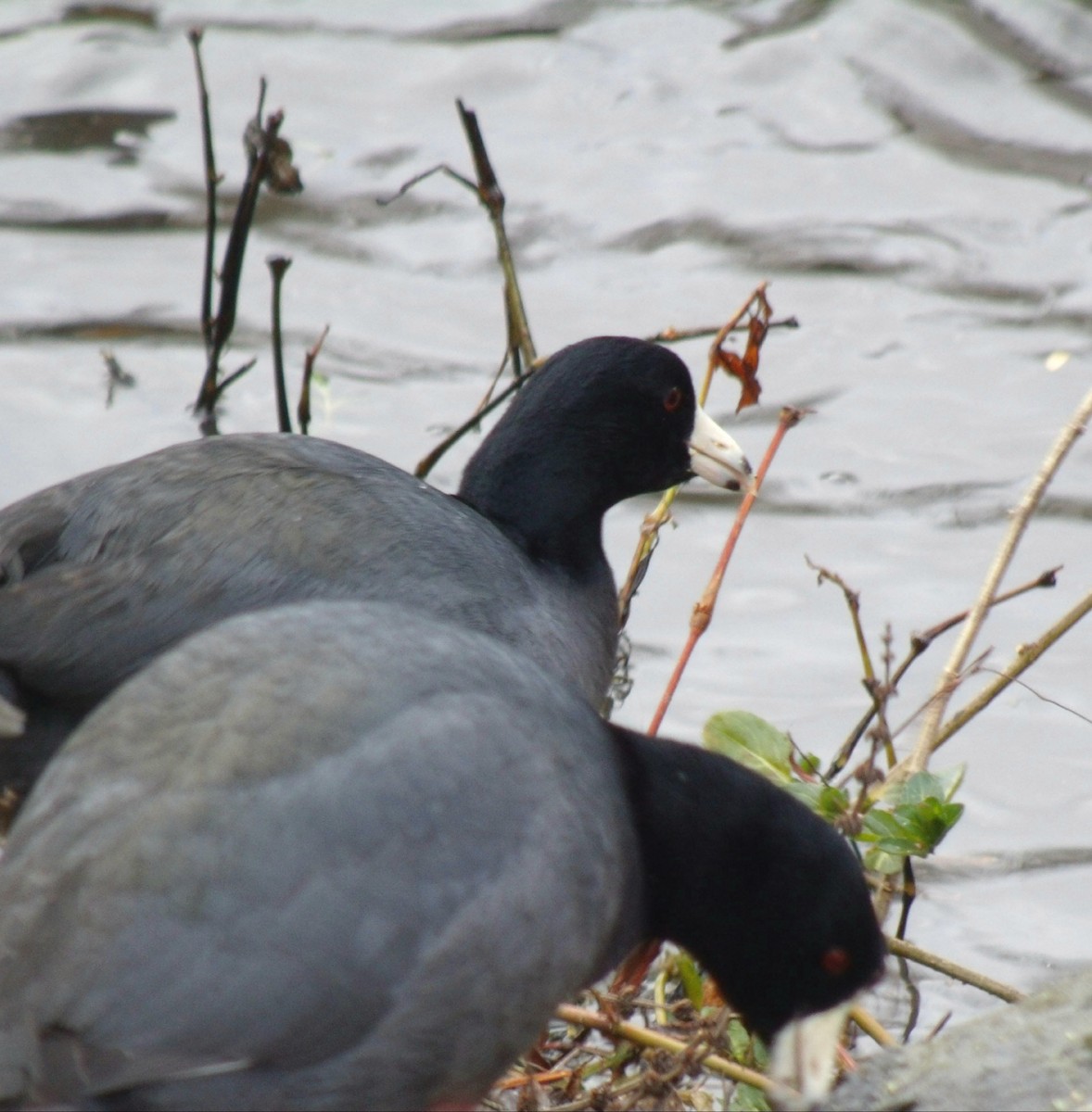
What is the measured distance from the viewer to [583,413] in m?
4.27

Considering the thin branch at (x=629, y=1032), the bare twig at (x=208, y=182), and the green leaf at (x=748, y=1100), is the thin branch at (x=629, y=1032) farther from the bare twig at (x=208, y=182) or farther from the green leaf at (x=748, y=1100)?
the bare twig at (x=208, y=182)

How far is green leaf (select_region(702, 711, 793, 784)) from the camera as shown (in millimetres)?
3682

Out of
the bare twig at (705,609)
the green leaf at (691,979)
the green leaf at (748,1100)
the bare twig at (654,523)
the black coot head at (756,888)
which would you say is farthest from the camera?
the bare twig at (654,523)

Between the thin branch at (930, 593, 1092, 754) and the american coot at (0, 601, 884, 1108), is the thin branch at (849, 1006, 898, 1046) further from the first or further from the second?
the thin branch at (930, 593, 1092, 754)

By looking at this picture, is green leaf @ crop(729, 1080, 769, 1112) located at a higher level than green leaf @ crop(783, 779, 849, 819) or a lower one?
lower

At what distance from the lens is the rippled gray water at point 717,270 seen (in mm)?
4977

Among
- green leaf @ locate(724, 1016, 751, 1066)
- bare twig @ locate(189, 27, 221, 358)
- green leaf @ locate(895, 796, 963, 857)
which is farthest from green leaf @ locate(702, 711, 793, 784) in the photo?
bare twig @ locate(189, 27, 221, 358)

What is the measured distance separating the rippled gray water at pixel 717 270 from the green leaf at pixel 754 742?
0.58 metres

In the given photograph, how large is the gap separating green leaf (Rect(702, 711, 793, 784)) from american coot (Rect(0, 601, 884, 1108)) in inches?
24.5

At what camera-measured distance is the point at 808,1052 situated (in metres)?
3.01

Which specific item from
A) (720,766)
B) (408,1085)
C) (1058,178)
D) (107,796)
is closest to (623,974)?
(720,766)

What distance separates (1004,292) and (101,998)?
486 centimetres

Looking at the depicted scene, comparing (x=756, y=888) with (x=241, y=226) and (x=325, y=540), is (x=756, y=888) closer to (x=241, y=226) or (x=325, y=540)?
(x=325, y=540)

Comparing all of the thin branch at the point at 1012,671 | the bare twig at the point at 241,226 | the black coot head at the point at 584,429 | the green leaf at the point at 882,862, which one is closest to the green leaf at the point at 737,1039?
the green leaf at the point at 882,862
